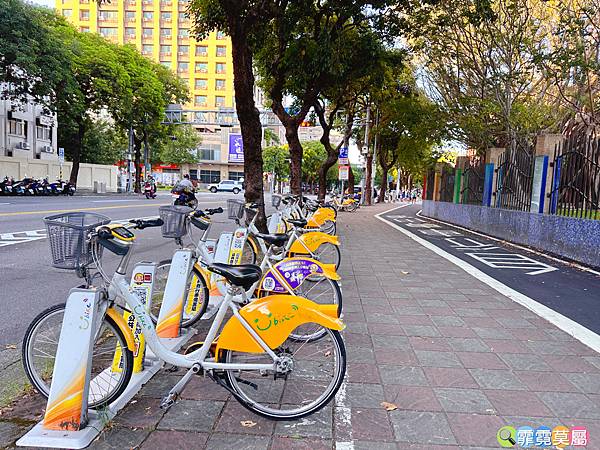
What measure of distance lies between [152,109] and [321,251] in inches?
1207

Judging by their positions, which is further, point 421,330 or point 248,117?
point 248,117

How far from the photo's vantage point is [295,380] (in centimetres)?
340

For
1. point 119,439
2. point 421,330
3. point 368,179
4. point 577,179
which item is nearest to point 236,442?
point 119,439

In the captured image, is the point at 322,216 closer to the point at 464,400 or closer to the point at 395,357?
the point at 395,357

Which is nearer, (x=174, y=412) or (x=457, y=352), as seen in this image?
(x=174, y=412)

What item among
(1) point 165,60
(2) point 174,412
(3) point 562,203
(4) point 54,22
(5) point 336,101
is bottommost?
(2) point 174,412

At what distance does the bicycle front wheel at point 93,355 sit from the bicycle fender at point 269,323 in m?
0.62

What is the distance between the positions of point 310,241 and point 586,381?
3255 mm

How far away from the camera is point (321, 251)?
6.27 m

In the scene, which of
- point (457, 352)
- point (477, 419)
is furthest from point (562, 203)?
point (477, 419)

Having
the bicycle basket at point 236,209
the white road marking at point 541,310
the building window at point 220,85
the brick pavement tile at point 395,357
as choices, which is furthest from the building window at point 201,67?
the brick pavement tile at point 395,357

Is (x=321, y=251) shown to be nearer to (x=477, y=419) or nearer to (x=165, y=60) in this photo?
(x=477, y=419)

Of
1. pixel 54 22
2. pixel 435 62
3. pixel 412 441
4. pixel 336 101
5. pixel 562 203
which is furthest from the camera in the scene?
pixel 54 22

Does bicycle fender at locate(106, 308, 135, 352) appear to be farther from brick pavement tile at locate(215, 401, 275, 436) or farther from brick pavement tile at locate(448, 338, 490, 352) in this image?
brick pavement tile at locate(448, 338, 490, 352)
